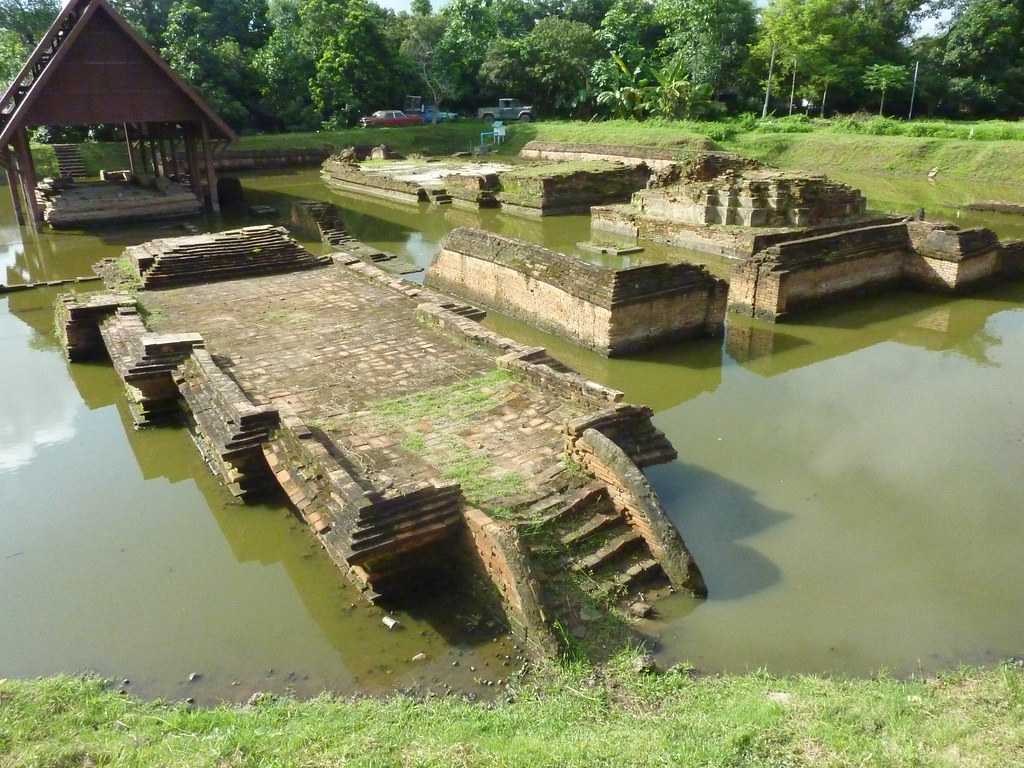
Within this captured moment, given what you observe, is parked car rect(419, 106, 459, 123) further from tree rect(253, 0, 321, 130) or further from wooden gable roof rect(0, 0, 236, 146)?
wooden gable roof rect(0, 0, 236, 146)

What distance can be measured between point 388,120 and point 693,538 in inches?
1507

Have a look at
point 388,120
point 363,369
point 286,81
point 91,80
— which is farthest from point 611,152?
point 363,369

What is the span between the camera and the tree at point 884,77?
35.9 m

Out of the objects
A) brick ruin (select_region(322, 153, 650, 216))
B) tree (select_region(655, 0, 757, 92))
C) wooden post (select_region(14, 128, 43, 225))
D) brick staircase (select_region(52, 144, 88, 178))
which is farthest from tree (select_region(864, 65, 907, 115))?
wooden post (select_region(14, 128, 43, 225))

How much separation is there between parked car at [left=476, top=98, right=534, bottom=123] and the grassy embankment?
5.65m

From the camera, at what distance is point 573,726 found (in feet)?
14.0

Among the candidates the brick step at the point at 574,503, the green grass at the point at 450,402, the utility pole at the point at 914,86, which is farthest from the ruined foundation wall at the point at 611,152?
the brick step at the point at 574,503

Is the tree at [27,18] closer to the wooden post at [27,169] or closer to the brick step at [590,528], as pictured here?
the wooden post at [27,169]

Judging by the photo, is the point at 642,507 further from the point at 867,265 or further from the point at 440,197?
the point at 440,197

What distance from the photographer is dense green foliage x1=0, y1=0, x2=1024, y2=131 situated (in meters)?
35.5

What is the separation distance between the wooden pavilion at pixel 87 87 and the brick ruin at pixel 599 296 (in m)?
11.9

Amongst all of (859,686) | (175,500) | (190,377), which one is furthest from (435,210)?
(859,686)

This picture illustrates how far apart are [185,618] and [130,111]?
1777 cm

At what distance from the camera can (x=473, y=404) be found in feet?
25.8
